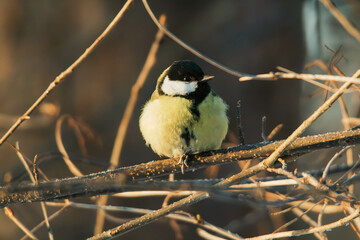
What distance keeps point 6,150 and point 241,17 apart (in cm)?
256

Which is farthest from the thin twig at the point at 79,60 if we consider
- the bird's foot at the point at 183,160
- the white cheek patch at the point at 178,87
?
the white cheek patch at the point at 178,87

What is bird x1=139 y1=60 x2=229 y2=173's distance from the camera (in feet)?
7.39

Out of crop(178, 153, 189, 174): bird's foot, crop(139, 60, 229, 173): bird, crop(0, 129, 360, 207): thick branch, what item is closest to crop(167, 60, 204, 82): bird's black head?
crop(139, 60, 229, 173): bird

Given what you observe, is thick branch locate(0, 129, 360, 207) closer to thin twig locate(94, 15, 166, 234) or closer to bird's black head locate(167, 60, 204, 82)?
thin twig locate(94, 15, 166, 234)

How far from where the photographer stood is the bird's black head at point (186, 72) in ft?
8.13

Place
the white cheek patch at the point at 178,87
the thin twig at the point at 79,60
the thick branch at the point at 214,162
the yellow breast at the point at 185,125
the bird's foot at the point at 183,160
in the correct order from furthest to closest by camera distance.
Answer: the white cheek patch at the point at 178,87, the yellow breast at the point at 185,125, the bird's foot at the point at 183,160, the thick branch at the point at 214,162, the thin twig at the point at 79,60

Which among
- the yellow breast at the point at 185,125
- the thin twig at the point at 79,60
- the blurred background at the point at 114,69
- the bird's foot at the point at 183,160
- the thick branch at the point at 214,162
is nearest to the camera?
the thin twig at the point at 79,60

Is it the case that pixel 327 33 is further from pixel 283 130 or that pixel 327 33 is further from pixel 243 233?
pixel 243 233

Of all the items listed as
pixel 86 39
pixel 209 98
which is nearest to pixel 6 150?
pixel 86 39

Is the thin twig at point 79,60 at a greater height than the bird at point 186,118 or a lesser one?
greater

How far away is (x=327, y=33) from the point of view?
354 centimetres

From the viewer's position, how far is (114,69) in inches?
149

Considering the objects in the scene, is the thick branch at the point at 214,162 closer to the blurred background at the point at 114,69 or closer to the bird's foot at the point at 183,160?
the bird's foot at the point at 183,160

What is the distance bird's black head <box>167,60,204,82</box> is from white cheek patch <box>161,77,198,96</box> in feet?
0.10
